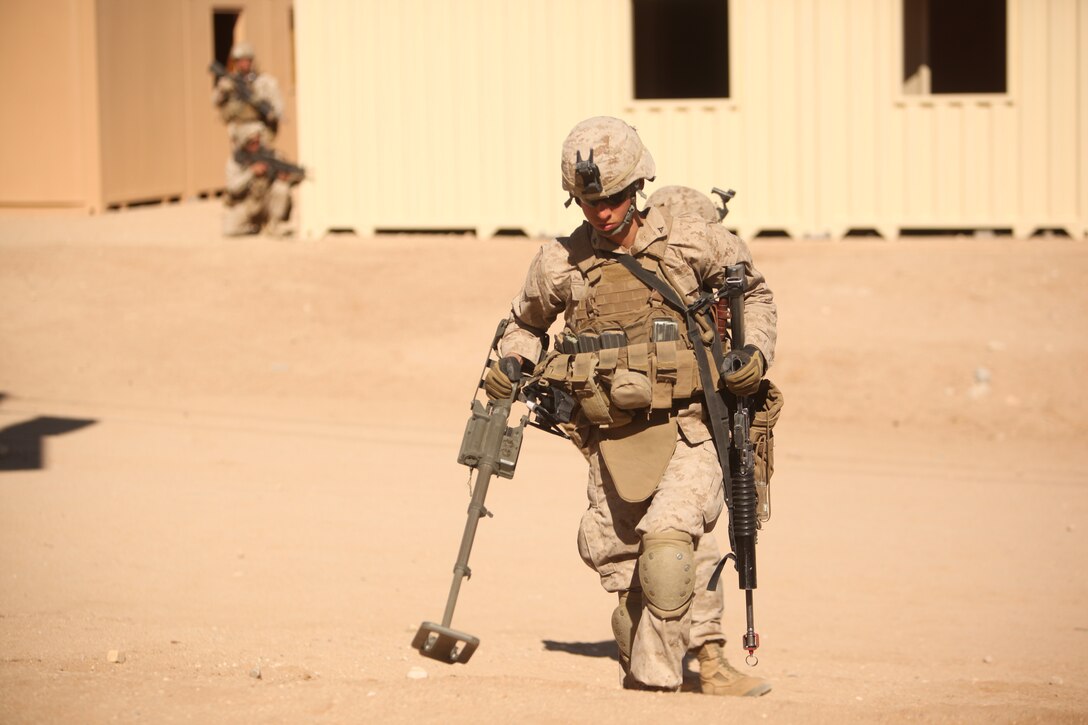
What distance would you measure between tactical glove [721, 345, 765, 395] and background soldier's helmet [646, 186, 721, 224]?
0.69m

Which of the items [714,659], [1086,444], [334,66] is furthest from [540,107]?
[714,659]

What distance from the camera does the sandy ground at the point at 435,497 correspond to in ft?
17.6

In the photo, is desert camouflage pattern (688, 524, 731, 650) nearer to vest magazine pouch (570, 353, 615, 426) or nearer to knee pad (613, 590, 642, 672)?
knee pad (613, 590, 642, 672)

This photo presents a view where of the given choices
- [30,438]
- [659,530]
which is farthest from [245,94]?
[659,530]

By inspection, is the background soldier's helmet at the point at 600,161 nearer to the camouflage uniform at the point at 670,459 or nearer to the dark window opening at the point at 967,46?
the camouflage uniform at the point at 670,459

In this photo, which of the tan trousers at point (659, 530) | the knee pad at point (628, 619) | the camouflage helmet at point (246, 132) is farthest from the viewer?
the camouflage helmet at point (246, 132)

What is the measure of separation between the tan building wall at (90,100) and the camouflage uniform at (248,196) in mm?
1646

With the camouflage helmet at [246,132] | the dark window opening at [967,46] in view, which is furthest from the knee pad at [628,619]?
the dark window opening at [967,46]

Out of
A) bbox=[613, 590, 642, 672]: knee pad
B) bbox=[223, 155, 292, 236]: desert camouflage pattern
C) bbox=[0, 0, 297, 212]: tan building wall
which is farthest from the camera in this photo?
bbox=[0, 0, 297, 212]: tan building wall

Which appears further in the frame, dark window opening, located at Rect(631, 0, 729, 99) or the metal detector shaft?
dark window opening, located at Rect(631, 0, 729, 99)

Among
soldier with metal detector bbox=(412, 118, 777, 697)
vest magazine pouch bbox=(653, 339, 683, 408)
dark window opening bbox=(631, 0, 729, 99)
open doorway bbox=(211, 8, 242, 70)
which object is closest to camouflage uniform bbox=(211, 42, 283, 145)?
dark window opening bbox=(631, 0, 729, 99)

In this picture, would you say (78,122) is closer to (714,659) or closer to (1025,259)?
(1025,259)

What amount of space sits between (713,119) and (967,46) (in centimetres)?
759

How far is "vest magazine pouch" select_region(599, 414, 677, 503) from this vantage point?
488 centimetres
